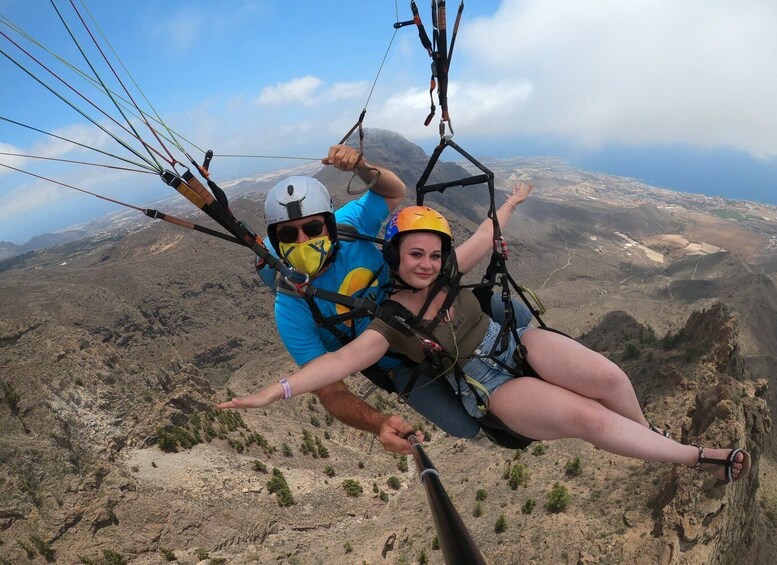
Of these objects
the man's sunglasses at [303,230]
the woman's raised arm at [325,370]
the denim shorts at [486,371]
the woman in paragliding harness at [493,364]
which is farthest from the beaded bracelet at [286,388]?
the denim shorts at [486,371]

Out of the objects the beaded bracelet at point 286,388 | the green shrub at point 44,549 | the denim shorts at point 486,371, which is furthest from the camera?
the green shrub at point 44,549

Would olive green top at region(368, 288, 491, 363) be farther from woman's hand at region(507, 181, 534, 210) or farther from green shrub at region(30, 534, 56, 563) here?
green shrub at region(30, 534, 56, 563)

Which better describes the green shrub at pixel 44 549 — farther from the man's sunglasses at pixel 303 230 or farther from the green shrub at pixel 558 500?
the green shrub at pixel 558 500

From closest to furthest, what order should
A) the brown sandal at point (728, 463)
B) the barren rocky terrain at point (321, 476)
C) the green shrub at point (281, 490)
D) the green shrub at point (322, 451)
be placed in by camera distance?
1. the brown sandal at point (728, 463)
2. the barren rocky terrain at point (321, 476)
3. the green shrub at point (281, 490)
4. the green shrub at point (322, 451)

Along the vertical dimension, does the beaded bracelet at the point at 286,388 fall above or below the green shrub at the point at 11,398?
above

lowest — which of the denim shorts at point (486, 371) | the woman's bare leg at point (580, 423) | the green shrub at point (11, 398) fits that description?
the green shrub at point (11, 398)

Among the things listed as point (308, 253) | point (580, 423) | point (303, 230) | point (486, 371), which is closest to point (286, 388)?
point (308, 253)

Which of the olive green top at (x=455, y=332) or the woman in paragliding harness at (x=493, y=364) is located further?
the olive green top at (x=455, y=332)

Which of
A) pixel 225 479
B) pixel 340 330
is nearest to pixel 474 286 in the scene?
pixel 340 330
